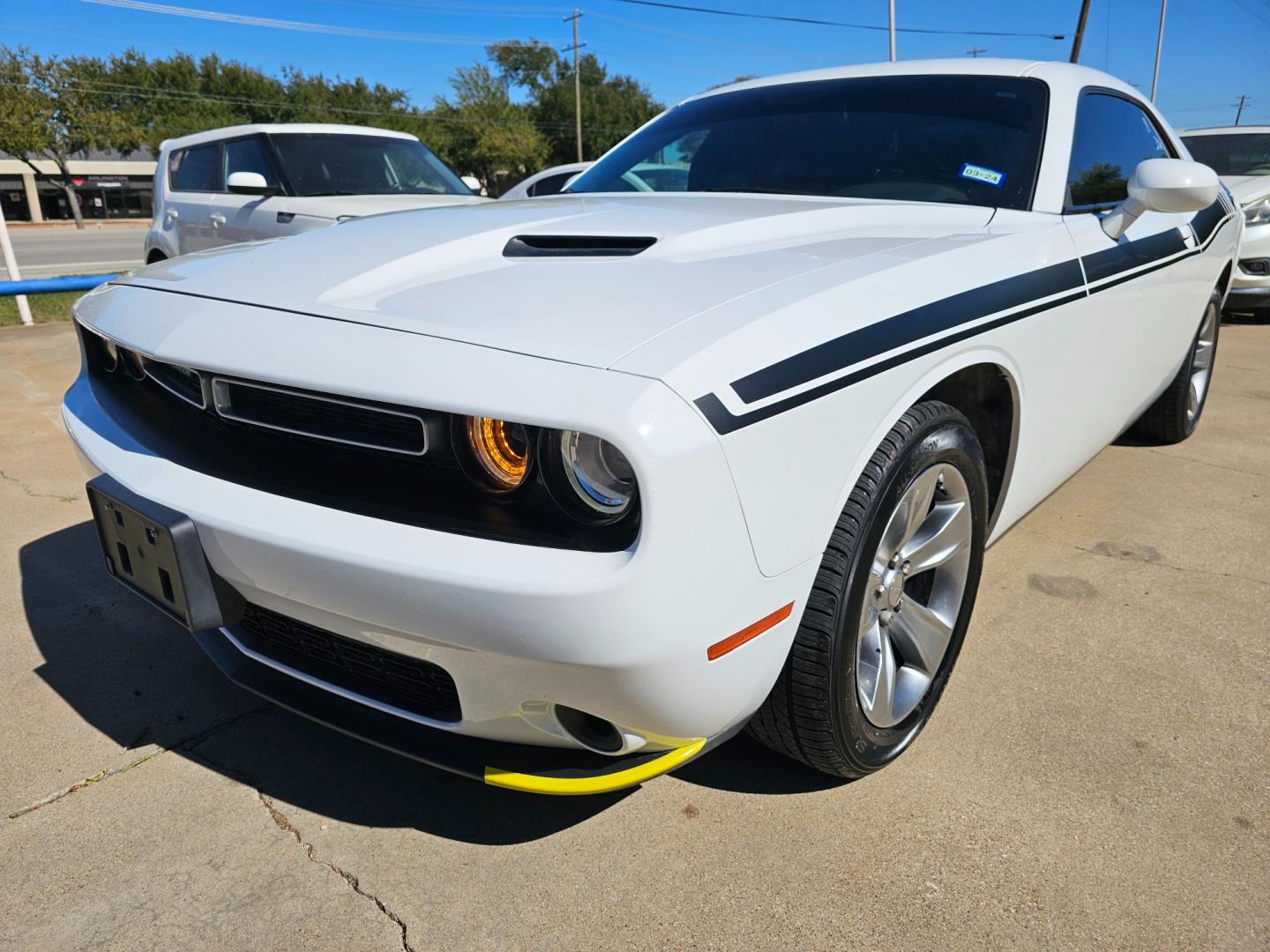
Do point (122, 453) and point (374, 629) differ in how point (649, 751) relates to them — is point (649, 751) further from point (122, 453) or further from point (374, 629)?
point (122, 453)

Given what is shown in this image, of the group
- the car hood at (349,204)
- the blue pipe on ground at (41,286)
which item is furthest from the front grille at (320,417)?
the blue pipe on ground at (41,286)

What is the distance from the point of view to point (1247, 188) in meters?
7.22

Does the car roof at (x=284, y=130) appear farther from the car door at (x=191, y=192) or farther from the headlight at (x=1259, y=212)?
the headlight at (x=1259, y=212)

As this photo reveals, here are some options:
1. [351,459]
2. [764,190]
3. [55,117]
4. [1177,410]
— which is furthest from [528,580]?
[55,117]

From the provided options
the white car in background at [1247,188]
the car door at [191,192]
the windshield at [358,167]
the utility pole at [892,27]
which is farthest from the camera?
the utility pole at [892,27]

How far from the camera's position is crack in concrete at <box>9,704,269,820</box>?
186 cm

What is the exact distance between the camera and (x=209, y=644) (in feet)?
5.96

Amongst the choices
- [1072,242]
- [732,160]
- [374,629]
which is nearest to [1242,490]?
[1072,242]

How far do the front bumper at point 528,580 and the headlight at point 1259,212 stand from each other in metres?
7.65

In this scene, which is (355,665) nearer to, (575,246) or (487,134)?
(575,246)

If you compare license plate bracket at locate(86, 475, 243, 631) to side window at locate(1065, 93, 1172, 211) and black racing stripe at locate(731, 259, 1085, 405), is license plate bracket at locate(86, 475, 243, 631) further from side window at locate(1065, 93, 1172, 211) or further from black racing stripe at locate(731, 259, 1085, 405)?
side window at locate(1065, 93, 1172, 211)

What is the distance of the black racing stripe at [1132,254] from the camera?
2361 mm

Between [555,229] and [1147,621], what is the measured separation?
1.95 m

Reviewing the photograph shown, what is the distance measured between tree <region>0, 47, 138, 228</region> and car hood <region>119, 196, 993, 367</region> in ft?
161
